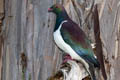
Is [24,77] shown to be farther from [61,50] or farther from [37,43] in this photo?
[61,50]

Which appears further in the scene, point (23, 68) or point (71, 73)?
point (23, 68)

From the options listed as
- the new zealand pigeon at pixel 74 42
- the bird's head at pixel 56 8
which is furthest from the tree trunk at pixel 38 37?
the new zealand pigeon at pixel 74 42

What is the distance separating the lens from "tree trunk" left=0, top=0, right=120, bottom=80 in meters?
6.51

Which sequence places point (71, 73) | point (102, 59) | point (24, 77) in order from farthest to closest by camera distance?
1. point (24, 77)
2. point (102, 59)
3. point (71, 73)

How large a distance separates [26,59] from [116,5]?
1.03 meters

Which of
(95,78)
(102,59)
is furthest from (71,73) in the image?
(102,59)

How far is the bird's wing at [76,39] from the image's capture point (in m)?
6.03

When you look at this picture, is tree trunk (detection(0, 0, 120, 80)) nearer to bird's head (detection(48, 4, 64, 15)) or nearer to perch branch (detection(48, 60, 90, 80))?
bird's head (detection(48, 4, 64, 15))

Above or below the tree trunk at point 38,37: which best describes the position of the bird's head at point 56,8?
above

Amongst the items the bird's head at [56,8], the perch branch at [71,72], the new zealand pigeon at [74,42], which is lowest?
the perch branch at [71,72]

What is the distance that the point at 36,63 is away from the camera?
22.1 feet

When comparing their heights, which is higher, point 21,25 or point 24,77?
point 21,25

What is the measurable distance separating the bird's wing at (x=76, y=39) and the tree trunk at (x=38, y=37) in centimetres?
38

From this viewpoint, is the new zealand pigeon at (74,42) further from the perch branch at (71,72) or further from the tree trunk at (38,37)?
the tree trunk at (38,37)
